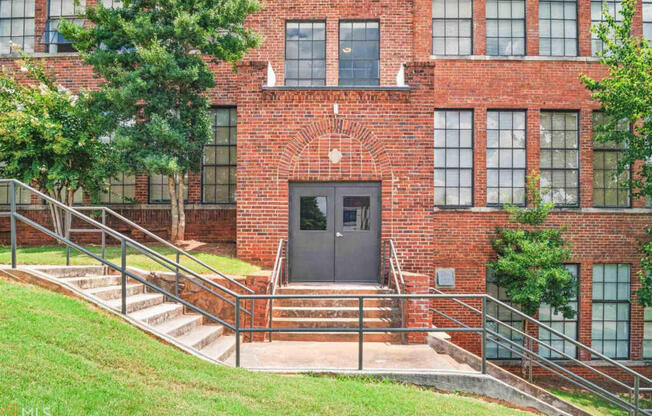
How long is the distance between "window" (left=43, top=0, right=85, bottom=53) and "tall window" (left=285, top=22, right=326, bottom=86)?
21.0 feet

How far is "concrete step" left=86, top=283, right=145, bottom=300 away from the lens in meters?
7.11

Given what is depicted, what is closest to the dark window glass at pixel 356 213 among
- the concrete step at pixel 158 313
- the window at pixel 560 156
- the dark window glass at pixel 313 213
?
the dark window glass at pixel 313 213

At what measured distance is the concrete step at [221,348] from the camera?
6851 millimetres

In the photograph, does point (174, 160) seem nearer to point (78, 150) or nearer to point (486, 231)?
point (78, 150)

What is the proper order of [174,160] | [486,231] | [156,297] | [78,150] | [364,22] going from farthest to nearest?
[364,22], [486,231], [78,150], [174,160], [156,297]

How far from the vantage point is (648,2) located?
13836 mm

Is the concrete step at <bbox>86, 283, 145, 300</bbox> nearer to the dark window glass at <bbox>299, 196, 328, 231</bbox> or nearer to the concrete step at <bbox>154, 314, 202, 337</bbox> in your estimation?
the concrete step at <bbox>154, 314, 202, 337</bbox>

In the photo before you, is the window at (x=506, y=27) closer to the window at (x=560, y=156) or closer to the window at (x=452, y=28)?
the window at (x=452, y=28)

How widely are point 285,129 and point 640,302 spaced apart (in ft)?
31.5

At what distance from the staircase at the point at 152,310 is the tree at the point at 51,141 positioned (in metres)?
4.05

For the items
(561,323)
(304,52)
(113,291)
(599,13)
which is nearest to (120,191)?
(304,52)

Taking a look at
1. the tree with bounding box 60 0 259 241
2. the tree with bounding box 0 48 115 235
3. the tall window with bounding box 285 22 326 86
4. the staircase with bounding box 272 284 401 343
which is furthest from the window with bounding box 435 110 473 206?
the tree with bounding box 0 48 115 235

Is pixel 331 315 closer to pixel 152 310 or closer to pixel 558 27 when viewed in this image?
pixel 152 310

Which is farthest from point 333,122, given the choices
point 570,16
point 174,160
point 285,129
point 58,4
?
point 58,4
